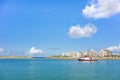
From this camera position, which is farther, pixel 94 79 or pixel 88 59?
pixel 88 59

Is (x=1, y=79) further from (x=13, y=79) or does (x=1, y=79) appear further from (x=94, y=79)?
(x=94, y=79)

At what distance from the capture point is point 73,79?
55625 millimetres

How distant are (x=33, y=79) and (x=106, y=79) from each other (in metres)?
14.9

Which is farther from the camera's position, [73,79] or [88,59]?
[88,59]

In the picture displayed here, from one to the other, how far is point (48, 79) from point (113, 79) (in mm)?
13137

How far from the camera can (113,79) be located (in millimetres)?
55781

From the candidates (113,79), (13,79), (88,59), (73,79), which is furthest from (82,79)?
(88,59)

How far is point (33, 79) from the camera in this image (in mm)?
55969

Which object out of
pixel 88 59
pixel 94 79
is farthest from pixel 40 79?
pixel 88 59

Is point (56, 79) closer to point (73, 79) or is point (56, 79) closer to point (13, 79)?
point (73, 79)

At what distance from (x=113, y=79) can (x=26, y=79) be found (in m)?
17.6

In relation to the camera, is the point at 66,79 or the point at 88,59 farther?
the point at 88,59

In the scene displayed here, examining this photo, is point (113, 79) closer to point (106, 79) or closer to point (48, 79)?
point (106, 79)

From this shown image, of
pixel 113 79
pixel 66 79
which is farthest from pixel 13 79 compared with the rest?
pixel 113 79
